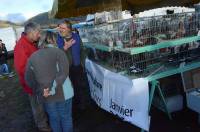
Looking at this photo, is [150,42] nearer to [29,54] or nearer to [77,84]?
[29,54]

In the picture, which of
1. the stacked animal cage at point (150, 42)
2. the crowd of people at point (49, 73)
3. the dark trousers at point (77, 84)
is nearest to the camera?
the crowd of people at point (49, 73)

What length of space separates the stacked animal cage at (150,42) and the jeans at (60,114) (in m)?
0.87

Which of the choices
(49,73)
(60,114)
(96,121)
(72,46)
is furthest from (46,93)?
(96,121)

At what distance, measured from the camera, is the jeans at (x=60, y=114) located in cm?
416

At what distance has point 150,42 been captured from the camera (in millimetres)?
4402

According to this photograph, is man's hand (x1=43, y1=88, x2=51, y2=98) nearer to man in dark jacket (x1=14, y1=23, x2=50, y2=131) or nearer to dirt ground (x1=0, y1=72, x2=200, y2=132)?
man in dark jacket (x1=14, y1=23, x2=50, y2=131)

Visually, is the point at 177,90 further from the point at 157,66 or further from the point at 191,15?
the point at 191,15

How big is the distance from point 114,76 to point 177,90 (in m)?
1.25

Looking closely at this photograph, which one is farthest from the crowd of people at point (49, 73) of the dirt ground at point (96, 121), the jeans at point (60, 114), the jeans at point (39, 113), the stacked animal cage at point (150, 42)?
the dirt ground at point (96, 121)

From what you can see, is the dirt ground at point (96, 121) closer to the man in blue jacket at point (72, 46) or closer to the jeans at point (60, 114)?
the man in blue jacket at point (72, 46)

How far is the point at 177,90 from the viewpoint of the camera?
529 cm

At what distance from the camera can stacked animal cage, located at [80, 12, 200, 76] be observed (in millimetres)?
4293

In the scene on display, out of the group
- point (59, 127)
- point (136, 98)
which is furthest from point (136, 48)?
point (59, 127)

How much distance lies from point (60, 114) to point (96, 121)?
144 centimetres
